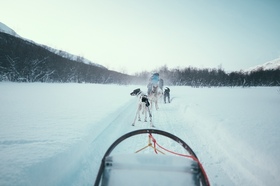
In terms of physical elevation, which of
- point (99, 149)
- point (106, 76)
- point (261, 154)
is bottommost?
point (99, 149)

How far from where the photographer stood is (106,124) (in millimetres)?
4863

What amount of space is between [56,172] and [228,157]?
320cm

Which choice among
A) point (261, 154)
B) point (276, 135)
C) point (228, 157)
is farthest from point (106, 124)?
point (276, 135)

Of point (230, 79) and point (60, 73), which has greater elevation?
point (230, 79)

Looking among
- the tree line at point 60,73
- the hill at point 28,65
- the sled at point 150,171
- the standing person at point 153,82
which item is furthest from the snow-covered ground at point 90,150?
the tree line at point 60,73

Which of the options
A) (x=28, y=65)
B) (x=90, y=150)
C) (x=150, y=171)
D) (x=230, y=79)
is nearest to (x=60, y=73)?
(x=28, y=65)

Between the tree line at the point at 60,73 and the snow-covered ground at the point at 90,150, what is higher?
the tree line at the point at 60,73

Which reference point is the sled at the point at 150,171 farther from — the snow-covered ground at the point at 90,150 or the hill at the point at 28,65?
the hill at the point at 28,65

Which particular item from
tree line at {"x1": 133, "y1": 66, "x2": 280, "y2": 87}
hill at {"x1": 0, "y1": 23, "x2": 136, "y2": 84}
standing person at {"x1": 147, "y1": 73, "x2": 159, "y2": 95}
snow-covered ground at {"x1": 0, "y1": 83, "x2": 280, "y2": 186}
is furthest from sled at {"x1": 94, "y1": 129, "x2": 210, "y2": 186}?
tree line at {"x1": 133, "y1": 66, "x2": 280, "y2": 87}

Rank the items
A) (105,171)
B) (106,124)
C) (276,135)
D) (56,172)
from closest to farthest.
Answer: (105,171), (56,172), (276,135), (106,124)

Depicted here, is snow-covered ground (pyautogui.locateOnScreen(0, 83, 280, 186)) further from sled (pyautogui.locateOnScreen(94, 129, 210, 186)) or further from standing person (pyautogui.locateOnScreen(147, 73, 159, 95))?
standing person (pyautogui.locateOnScreen(147, 73, 159, 95))

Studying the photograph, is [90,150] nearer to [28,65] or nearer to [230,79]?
[28,65]

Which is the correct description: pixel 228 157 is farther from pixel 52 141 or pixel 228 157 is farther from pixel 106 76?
pixel 106 76

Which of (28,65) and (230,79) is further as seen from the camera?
(230,79)
